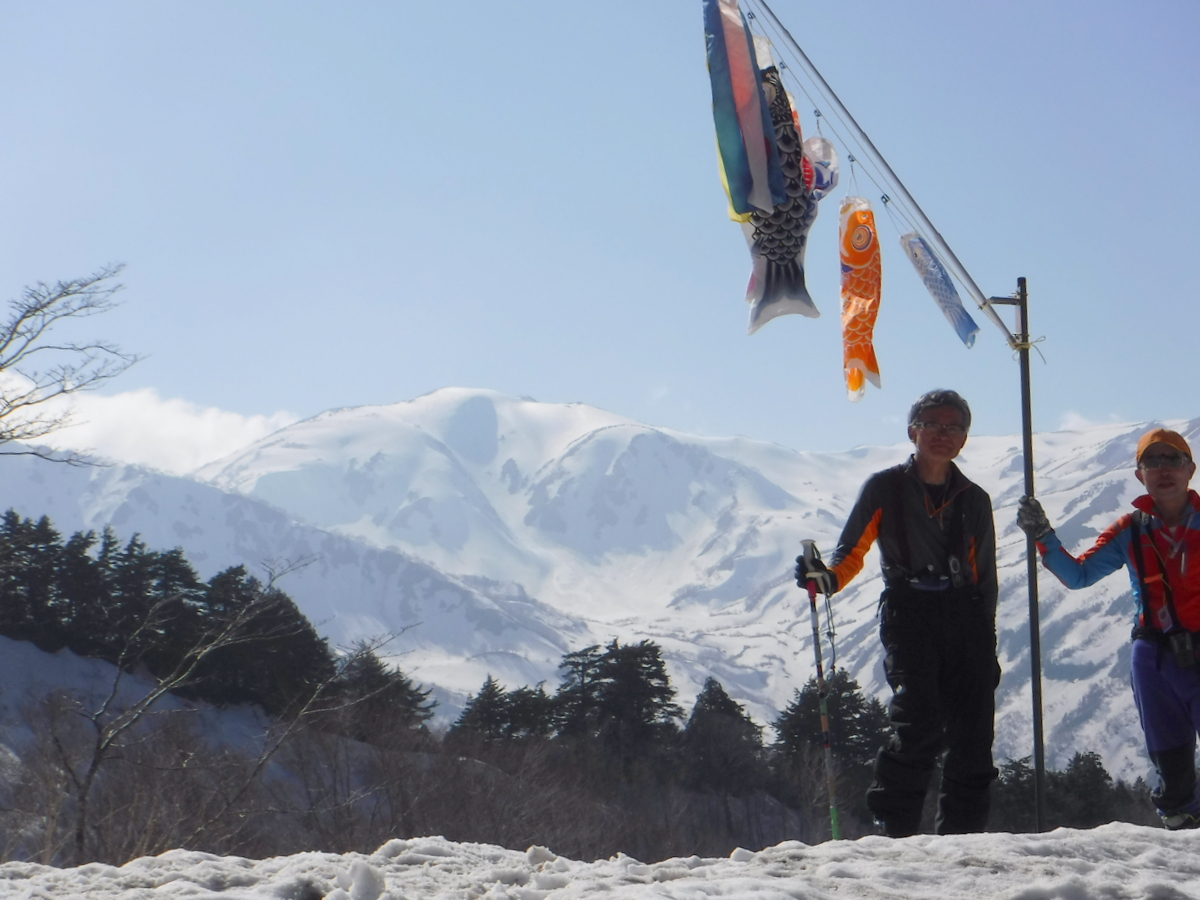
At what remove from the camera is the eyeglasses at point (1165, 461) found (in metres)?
5.06

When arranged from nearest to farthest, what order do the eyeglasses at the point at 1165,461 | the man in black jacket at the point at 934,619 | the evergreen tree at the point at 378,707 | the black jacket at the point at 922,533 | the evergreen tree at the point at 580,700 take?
the eyeglasses at the point at 1165,461 → the man in black jacket at the point at 934,619 → the black jacket at the point at 922,533 → the evergreen tree at the point at 378,707 → the evergreen tree at the point at 580,700

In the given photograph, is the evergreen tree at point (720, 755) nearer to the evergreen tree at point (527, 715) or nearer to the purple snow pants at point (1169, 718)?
the evergreen tree at point (527, 715)

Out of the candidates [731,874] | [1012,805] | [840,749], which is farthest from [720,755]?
[731,874]

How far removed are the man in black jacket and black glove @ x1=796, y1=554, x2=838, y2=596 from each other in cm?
1

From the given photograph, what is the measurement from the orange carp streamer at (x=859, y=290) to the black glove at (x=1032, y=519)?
3943 millimetres

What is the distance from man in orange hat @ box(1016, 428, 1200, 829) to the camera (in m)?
4.88

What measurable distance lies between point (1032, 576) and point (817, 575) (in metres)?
2.22

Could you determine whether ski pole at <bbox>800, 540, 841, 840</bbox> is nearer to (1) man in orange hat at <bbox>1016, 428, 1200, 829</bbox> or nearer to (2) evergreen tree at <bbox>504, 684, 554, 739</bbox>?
(1) man in orange hat at <bbox>1016, 428, 1200, 829</bbox>

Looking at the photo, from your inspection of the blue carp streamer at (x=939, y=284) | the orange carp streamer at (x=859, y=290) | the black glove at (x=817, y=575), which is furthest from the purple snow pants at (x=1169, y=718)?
the blue carp streamer at (x=939, y=284)

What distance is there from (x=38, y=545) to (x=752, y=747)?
3106cm

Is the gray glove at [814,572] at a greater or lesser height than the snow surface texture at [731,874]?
greater

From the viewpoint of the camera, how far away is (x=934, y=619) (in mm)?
5238

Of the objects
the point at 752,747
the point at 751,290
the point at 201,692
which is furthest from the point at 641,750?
the point at 751,290

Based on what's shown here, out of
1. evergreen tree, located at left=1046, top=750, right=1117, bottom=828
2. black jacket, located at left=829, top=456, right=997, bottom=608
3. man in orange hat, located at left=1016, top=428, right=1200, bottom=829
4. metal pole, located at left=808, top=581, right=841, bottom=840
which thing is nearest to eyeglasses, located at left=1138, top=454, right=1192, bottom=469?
man in orange hat, located at left=1016, top=428, right=1200, bottom=829
